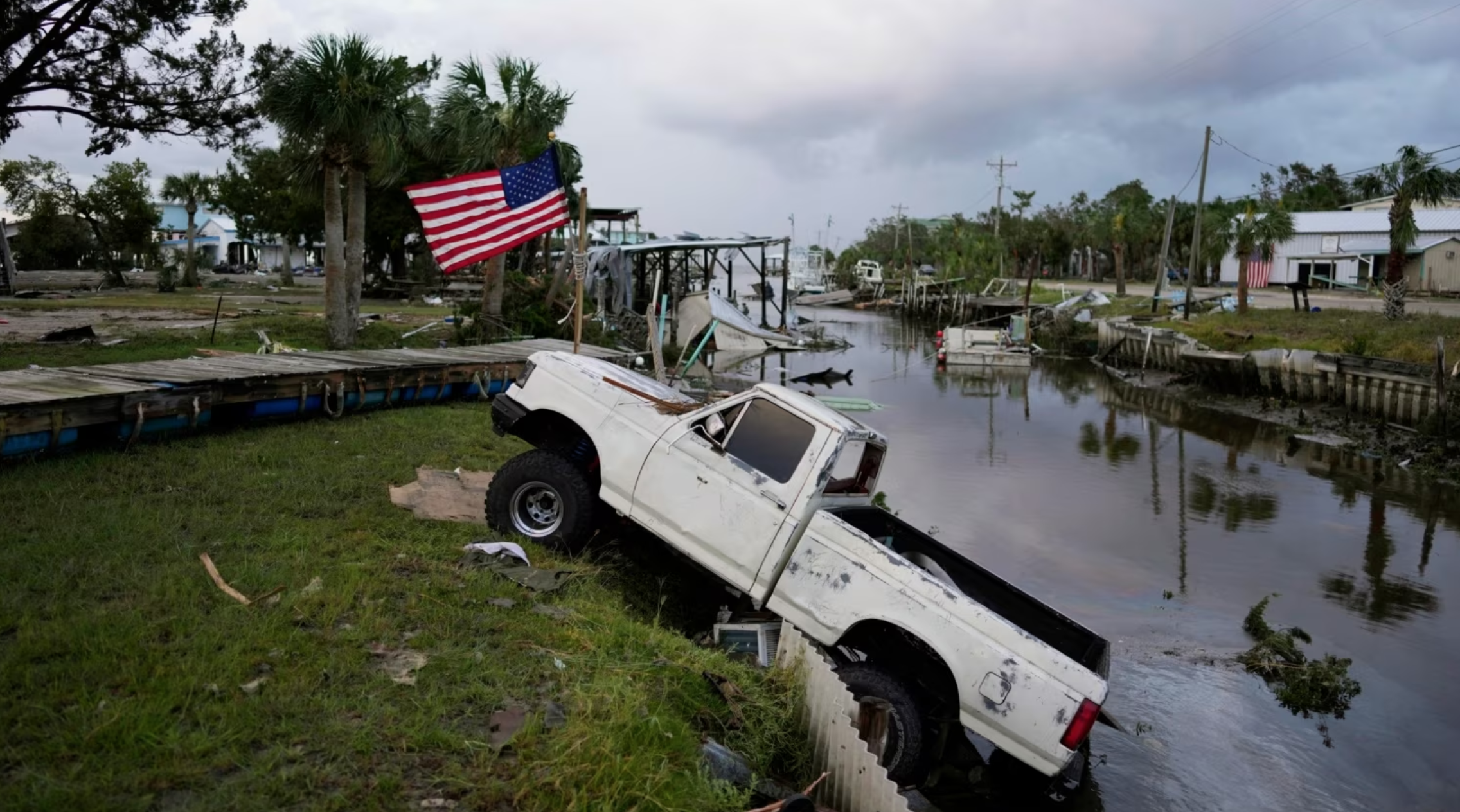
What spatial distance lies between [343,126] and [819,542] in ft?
54.1

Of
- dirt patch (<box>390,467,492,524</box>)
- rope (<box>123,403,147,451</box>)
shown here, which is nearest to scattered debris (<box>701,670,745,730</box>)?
dirt patch (<box>390,467,492,524</box>)

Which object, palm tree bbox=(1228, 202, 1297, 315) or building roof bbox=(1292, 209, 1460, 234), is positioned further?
building roof bbox=(1292, 209, 1460, 234)

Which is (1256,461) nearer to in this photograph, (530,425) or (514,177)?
(514,177)

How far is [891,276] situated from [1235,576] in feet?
311

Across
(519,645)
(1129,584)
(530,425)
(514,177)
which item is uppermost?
(514,177)

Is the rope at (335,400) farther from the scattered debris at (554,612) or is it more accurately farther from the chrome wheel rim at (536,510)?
the scattered debris at (554,612)

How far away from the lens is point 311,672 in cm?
526

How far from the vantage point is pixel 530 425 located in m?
8.78

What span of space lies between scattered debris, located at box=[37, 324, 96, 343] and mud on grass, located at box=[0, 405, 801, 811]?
1258 centimetres

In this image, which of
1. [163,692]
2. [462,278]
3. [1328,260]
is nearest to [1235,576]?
[163,692]

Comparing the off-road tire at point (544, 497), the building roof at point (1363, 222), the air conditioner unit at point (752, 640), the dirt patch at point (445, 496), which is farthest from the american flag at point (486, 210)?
the building roof at point (1363, 222)

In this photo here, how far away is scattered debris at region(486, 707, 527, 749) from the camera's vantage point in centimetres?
482

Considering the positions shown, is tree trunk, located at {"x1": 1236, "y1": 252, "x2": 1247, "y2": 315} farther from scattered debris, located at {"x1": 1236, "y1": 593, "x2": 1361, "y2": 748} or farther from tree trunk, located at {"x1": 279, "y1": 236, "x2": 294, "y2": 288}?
tree trunk, located at {"x1": 279, "y1": 236, "x2": 294, "y2": 288}

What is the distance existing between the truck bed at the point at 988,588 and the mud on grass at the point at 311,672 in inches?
70.9
